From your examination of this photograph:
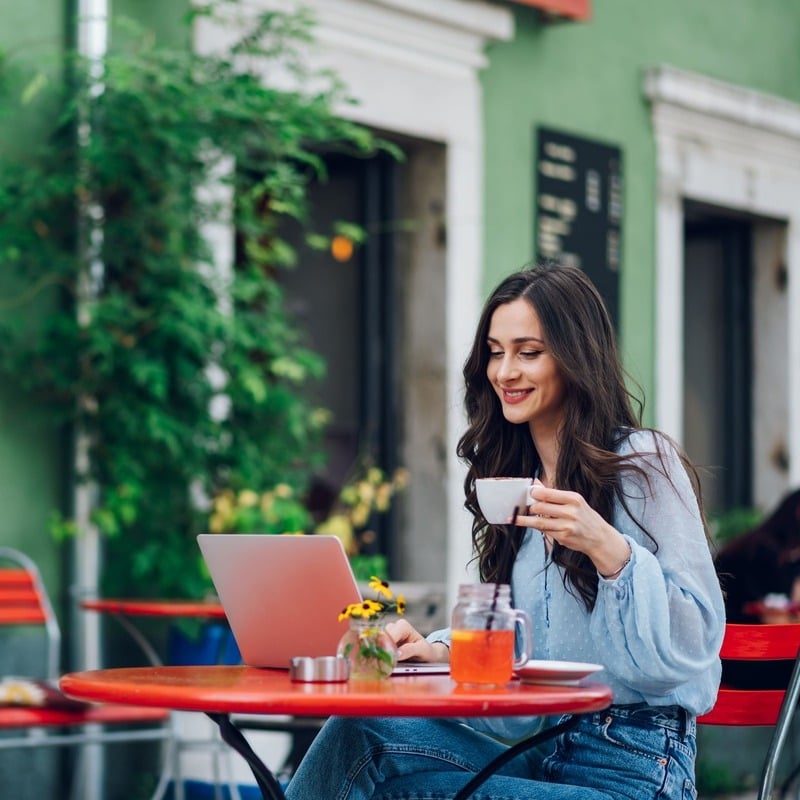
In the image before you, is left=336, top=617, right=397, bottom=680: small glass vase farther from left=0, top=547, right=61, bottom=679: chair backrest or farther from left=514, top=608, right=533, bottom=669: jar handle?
left=0, top=547, right=61, bottom=679: chair backrest

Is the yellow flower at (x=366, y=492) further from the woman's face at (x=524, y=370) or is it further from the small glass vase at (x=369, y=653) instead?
the small glass vase at (x=369, y=653)

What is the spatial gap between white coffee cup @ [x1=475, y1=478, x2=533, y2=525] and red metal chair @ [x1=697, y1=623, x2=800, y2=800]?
630 millimetres

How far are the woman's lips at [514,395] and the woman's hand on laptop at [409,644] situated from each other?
1.39ft

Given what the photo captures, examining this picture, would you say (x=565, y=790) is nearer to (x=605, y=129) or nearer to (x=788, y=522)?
(x=788, y=522)

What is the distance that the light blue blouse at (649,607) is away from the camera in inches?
108

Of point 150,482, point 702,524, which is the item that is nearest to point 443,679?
point 702,524

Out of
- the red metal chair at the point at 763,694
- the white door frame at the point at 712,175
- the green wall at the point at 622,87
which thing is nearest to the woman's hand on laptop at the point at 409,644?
the red metal chair at the point at 763,694

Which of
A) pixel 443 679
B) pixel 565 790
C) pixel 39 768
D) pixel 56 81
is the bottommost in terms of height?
pixel 39 768

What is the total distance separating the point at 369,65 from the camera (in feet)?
22.1

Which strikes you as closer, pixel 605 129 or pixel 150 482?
pixel 150 482

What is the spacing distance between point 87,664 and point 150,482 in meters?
0.60

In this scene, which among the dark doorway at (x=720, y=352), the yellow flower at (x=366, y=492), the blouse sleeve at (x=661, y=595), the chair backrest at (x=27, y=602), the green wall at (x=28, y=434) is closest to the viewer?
the blouse sleeve at (x=661, y=595)

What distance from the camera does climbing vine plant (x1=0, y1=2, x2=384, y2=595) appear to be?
5387 mm

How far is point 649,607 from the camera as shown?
108 inches
